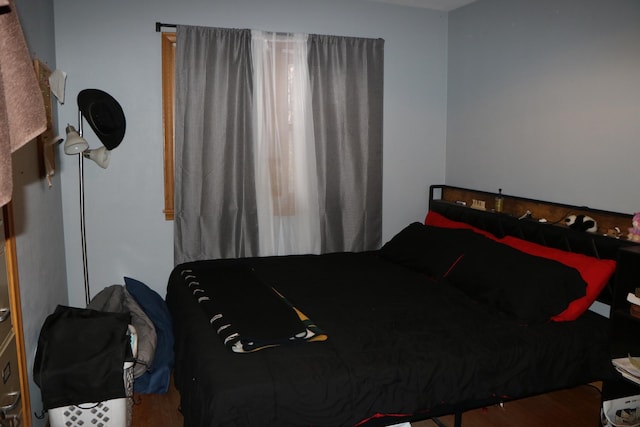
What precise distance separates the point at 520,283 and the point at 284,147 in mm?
2011

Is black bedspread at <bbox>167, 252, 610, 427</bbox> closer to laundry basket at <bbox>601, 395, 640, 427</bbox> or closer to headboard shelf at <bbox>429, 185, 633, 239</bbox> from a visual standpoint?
laundry basket at <bbox>601, 395, 640, 427</bbox>

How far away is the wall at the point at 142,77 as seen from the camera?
3.34 m

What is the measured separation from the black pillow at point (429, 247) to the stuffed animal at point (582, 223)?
514mm

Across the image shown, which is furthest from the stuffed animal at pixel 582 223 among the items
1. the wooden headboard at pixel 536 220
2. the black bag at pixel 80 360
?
the black bag at pixel 80 360

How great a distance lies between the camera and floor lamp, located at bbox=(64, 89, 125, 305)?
3162 millimetres

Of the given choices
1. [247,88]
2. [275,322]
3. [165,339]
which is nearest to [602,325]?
[275,322]

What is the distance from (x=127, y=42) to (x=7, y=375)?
8.12 feet

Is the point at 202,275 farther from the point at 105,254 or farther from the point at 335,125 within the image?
the point at 335,125

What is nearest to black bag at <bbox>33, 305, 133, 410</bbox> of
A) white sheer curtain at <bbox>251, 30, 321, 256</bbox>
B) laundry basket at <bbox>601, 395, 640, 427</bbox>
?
white sheer curtain at <bbox>251, 30, 321, 256</bbox>

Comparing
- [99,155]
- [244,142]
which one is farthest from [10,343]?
[244,142]

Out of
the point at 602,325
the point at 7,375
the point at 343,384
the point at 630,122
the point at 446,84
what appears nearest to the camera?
the point at 7,375

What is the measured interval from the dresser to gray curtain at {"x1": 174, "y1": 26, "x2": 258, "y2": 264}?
5.34ft

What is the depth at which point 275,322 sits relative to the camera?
2.29 metres

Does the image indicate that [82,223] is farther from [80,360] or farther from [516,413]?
[516,413]
